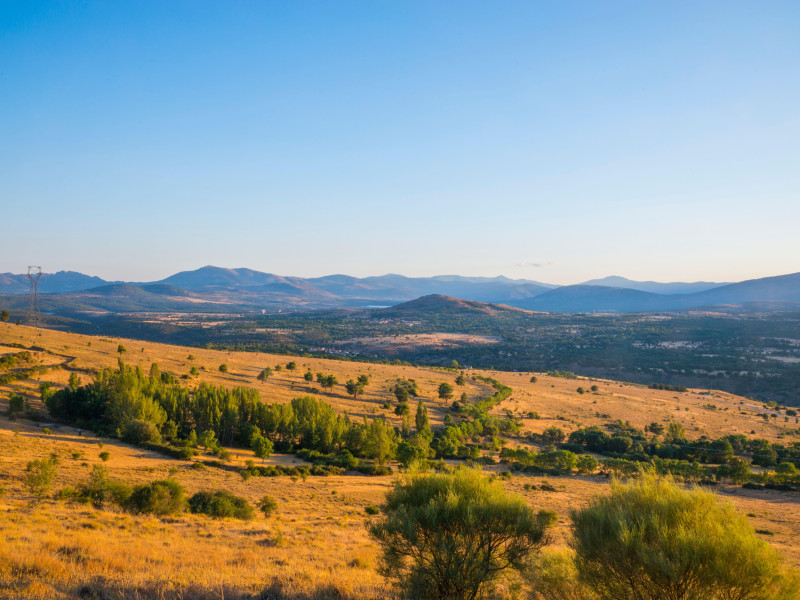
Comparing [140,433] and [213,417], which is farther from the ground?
[140,433]

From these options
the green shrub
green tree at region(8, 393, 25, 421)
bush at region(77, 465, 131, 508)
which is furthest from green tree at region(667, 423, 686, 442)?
green tree at region(8, 393, 25, 421)

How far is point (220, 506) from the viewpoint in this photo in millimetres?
23516

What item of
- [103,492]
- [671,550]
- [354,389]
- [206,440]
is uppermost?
[671,550]

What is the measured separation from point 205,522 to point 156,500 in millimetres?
3196

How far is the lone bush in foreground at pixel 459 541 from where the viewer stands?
10.5 m

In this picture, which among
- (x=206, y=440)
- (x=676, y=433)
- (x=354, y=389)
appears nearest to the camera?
(x=206, y=440)

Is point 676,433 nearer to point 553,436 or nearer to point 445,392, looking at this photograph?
point 553,436

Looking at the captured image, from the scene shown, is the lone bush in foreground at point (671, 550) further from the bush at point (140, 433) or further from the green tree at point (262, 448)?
the bush at point (140, 433)

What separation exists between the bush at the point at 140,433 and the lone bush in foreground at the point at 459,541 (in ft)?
113

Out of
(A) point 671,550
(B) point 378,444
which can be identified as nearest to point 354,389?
(B) point 378,444

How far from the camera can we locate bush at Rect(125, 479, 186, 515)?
2202 centimetres

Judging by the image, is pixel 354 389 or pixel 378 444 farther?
pixel 354 389

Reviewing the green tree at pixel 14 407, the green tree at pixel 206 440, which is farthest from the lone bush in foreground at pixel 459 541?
the green tree at pixel 14 407

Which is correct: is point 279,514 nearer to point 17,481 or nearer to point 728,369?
point 17,481
